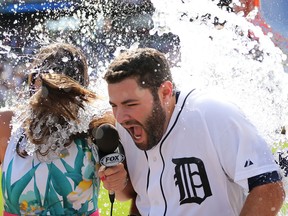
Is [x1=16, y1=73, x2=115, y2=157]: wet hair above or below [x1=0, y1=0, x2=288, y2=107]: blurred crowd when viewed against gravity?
below

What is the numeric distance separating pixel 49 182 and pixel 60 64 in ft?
2.07

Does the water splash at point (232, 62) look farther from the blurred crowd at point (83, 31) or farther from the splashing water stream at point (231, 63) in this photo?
the blurred crowd at point (83, 31)

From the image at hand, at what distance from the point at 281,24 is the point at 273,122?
9.48 meters

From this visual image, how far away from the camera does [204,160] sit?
287 cm

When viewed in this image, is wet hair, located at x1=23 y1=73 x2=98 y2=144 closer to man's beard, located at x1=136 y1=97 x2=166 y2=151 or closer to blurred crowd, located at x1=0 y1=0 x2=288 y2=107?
man's beard, located at x1=136 y1=97 x2=166 y2=151

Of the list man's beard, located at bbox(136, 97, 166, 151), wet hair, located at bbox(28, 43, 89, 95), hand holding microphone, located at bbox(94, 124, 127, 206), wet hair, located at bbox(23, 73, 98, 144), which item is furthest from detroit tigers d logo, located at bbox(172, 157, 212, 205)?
wet hair, located at bbox(28, 43, 89, 95)

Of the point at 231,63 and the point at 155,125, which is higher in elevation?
the point at 231,63

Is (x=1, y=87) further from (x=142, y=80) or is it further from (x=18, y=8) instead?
(x=142, y=80)

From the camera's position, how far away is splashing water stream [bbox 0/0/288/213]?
3.29m

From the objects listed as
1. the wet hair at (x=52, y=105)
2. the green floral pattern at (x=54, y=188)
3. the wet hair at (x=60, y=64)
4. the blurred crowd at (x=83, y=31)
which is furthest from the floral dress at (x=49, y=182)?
the blurred crowd at (x=83, y=31)

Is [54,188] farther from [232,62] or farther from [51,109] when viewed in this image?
[232,62]

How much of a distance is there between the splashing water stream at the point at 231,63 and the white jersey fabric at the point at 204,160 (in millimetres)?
143

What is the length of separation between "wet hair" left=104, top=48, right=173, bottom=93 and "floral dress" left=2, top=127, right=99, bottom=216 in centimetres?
53

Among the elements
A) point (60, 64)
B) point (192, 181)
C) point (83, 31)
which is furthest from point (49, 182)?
point (83, 31)
